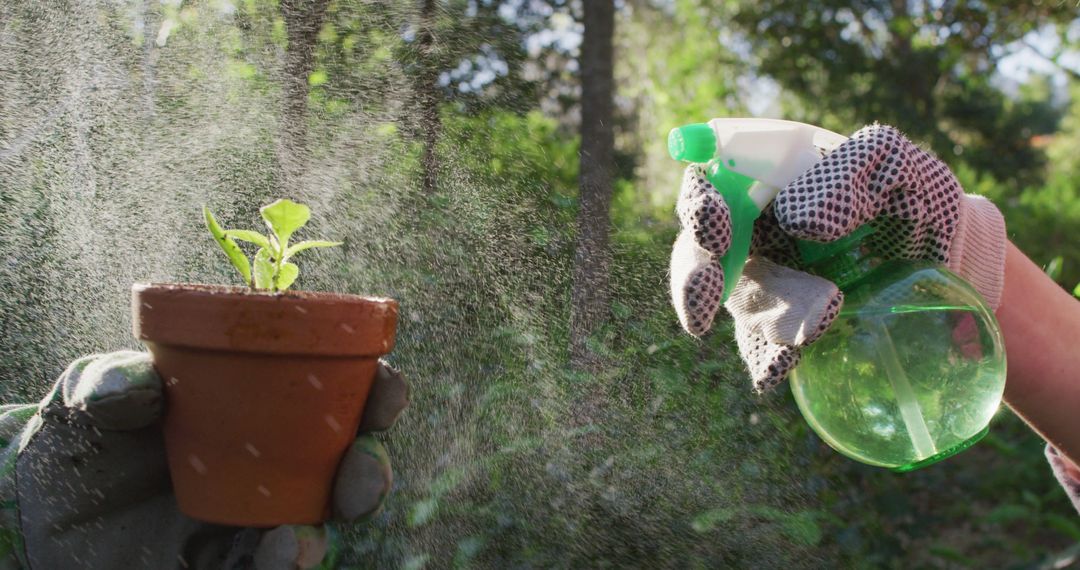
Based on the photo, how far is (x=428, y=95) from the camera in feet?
7.21

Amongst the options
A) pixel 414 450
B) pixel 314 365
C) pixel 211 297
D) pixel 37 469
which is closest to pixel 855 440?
pixel 314 365

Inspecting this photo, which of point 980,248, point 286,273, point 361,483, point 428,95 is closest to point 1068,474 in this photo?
point 980,248

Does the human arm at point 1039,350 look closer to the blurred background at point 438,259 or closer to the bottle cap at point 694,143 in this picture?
the bottle cap at point 694,143

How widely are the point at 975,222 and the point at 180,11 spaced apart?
163cm

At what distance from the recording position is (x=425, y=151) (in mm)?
2016

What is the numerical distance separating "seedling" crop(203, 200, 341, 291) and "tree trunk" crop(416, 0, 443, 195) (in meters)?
0.80

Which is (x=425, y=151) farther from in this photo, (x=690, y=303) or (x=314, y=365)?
(x=690, y=303)

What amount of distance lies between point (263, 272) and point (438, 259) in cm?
79

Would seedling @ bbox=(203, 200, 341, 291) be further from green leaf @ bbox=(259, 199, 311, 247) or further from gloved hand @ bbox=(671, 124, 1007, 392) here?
gloved hand @ bbox=(671, 124, 1007, 392)

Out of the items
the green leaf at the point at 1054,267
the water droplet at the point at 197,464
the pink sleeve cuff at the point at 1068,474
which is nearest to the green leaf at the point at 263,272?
the water droplet at the point at 197,464

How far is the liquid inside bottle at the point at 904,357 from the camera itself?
3.44 ft

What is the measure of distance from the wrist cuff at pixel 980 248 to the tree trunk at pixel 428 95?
110 cm

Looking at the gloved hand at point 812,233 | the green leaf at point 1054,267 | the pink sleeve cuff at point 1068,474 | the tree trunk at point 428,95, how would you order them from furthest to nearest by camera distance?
1. the green leaf at point 1054,267
2. the tree trunk at point 428,95
3. the pink sleeve cuff at point 1068,474
4. the gloved hand at point 812,233

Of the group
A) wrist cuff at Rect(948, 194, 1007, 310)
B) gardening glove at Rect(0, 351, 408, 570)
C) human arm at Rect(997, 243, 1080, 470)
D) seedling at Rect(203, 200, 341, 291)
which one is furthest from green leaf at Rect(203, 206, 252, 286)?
human arm at Rect(997, 243, 1080, 470)
